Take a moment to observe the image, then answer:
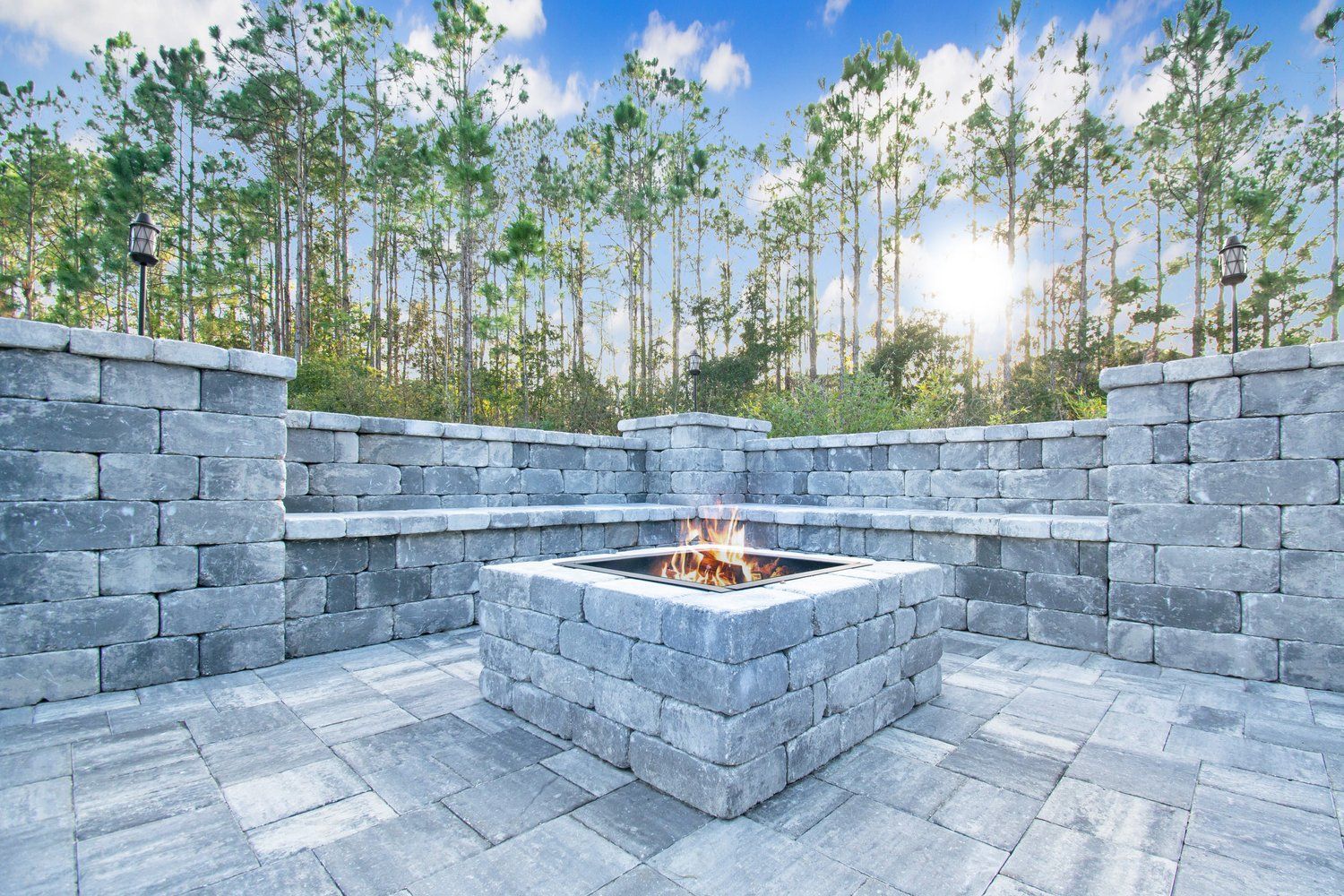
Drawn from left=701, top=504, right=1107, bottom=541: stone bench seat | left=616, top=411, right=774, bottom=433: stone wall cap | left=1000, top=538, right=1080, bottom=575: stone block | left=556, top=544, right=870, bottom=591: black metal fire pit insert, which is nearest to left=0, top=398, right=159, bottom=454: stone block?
left=556, top=544, right=870, bottom=591: black metal fire pit insert

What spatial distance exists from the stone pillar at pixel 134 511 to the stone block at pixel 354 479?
93cm

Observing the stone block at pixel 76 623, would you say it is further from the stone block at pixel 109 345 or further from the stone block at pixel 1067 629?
the stone block at pixel 1067 629

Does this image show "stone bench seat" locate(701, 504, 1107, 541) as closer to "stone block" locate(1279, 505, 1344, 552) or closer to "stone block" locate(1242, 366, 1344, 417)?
"stone block" locate(1279, 505, 1344, 552)

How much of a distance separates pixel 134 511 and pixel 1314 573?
22.0 ft

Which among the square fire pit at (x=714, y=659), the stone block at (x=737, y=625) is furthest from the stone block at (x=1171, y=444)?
the stone block at (x=737, y=625)

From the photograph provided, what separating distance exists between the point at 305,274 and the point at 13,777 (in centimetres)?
1454

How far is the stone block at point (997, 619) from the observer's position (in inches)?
173

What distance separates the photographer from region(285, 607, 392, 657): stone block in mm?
3873

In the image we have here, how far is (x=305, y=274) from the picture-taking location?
14.2m

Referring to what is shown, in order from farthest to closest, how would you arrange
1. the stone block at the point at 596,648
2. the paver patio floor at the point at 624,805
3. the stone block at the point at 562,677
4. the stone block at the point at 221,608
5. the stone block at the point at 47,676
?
1. the stone block at the point at 221,608
2. the stone block at the point at 47,676
3. the stone block at the point at 562,677
4. the stone block at the point at 596,648
5. the paver patio floor at the point at 624,805

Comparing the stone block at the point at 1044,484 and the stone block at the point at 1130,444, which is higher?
the stone block at the point at 1130,444

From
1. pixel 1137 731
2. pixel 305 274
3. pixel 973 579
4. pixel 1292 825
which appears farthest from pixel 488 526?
pixel 305 274

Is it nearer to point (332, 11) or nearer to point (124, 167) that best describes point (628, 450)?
point (332, 11)

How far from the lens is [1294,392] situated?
134 inches
